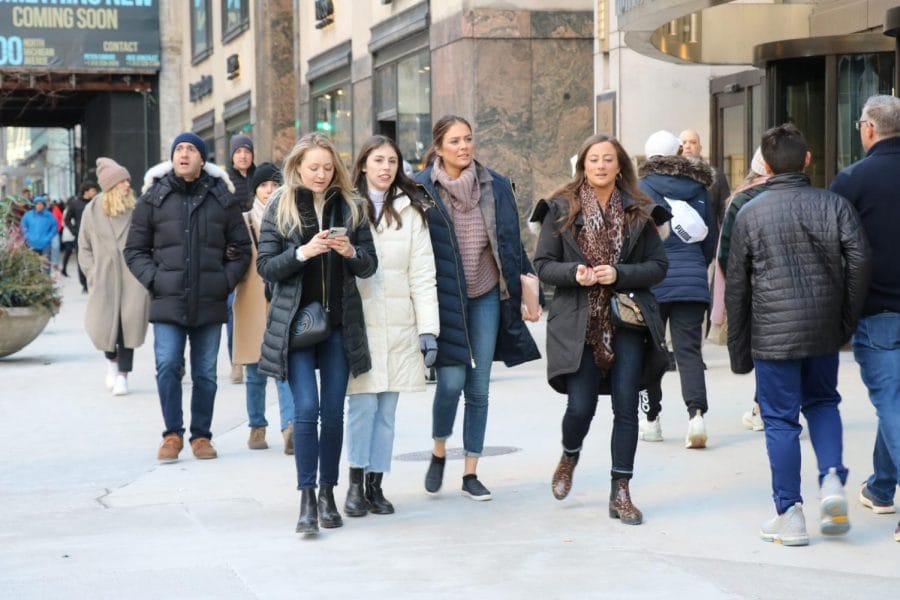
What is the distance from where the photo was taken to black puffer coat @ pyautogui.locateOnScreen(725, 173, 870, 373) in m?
6.16

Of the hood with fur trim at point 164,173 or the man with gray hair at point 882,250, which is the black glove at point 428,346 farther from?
the hood with fur trim at point 164,173

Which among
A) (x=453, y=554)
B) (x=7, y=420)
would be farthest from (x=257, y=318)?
(x=453, y=554)

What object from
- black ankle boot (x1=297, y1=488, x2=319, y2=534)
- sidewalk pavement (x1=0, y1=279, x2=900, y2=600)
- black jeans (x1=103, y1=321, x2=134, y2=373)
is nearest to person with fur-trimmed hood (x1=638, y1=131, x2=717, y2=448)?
sidewalk pavement (x1=0, y1=279, x2=900, y2=600)

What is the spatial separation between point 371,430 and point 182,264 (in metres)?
2.16

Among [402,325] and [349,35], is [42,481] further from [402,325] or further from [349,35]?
[349,35]

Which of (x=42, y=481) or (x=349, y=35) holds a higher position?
(x=349, y=35)

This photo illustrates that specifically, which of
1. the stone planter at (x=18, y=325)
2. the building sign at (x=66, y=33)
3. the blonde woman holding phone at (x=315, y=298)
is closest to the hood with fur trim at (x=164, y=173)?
the blonde woman holding phone at (x=315, y=298)

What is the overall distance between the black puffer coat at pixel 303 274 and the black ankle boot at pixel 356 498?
1.95ft

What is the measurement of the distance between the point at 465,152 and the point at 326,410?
5.03ft

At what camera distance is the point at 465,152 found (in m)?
7.44

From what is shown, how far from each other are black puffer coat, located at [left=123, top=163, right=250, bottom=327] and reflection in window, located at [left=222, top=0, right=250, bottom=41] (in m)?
24.3

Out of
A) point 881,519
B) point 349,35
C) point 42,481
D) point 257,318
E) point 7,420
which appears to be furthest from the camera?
point 349,35

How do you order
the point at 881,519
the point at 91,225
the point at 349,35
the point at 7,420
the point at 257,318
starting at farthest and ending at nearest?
1. the point at 349,35
2. the point at 91,225
3. the point at 7,420
4. the point at 257,318
5. the point at 881,519

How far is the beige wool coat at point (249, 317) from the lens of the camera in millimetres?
9391
